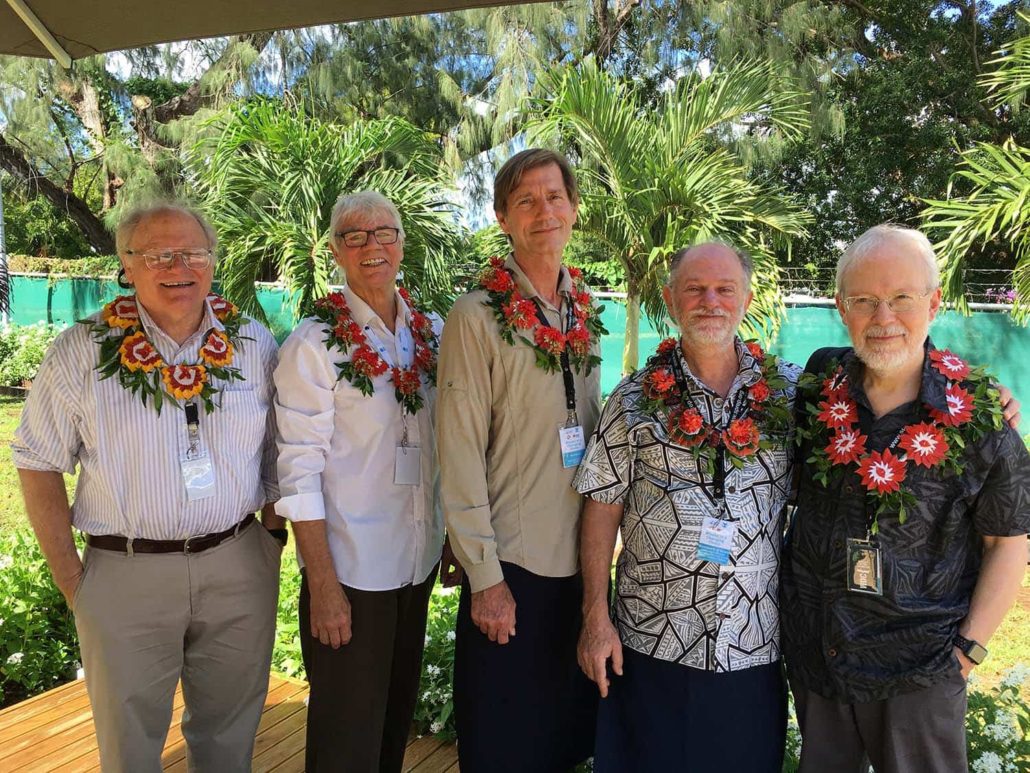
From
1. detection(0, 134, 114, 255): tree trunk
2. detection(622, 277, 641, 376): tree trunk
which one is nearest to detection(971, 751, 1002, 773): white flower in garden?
detection(622, 277, 641, 376): tree trunk

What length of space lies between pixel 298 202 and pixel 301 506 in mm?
6267

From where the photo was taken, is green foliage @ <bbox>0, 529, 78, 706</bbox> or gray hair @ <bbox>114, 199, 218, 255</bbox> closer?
gray hair @ <bbox>114, 199, 218, 255</bbox>

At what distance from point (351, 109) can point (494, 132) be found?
2545 millimetres

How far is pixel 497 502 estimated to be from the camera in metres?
1.97

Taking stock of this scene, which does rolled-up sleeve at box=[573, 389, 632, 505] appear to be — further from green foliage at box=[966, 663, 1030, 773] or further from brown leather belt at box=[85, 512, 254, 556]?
green foliage at box=[966, 663, 1030, 773]

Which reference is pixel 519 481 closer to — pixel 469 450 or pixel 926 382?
pixel 469 450

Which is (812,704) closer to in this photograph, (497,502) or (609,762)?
(609,762)

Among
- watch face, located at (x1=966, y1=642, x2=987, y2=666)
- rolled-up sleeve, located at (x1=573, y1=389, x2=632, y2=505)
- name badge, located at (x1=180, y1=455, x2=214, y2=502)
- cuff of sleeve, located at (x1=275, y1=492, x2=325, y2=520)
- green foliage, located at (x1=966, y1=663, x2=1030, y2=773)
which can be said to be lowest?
green foliage, located at (x1=966, y1=663, x2=1030, y2=773)

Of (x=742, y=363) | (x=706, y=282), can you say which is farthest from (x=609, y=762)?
(x=706, y=282)

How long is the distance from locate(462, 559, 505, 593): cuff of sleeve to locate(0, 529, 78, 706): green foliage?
242 cm

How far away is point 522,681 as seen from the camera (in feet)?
6.55

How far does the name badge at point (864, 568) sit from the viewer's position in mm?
1656

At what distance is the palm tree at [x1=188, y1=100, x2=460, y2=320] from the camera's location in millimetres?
7461

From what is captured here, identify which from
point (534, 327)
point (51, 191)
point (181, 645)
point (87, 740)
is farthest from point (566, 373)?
point (51, 191)
